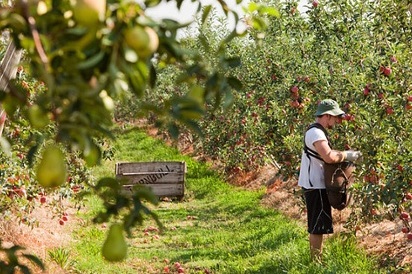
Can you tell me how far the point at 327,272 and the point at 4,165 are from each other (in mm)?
2625

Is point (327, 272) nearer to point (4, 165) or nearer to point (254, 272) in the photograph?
point (254, 272)

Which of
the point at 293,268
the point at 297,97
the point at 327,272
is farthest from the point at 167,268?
the point at 297,97

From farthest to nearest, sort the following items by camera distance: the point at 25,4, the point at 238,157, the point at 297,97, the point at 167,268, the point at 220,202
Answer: the point at 238,157, the point at 220,202, the point at 297,97, the point at 167,268, the point at 25,4

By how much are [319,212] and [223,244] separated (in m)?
2.27

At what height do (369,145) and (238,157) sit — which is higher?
(238,157)

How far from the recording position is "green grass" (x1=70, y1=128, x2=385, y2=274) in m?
6.62

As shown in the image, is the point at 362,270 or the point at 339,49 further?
the point at 339,49

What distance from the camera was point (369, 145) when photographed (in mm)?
6023

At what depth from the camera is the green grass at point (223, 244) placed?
21.7ft

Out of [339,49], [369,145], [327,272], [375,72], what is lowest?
[327,272]

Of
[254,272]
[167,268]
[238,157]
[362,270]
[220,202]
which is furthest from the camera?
[238,157]

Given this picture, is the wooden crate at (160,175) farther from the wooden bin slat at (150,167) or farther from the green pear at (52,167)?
the green pear at (52,167)

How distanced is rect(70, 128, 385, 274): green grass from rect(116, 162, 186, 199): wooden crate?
0.27 m

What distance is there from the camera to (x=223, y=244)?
27.6 ft
